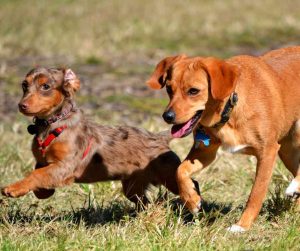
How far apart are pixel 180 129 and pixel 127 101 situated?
6223mm

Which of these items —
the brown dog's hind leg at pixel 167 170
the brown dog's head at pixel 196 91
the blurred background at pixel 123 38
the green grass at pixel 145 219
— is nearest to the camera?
the green grass at pixel 145 219

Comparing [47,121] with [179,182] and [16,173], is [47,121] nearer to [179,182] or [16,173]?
[179,182]

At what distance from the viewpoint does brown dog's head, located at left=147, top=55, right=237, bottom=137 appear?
6043 mm

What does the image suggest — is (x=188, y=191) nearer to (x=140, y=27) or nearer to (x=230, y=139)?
(x=230, y=139)

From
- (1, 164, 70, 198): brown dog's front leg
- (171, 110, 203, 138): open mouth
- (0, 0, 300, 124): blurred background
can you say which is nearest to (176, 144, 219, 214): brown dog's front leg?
(171, 110, 203, 138): open mouth

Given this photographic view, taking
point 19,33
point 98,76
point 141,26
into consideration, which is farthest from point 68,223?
point 141,26

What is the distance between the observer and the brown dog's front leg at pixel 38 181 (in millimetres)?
6117

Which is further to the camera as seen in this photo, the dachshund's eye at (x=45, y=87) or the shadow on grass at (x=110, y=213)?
the dachshund's eye at (x=45, y=87)

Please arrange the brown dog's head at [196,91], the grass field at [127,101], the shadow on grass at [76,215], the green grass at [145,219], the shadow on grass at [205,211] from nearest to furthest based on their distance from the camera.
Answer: the green grass at [145,219], the grass field at [127,101], the brown dog's head at [196,91], the shadow on grass at [205,211], the shadow on grass at [76,215]

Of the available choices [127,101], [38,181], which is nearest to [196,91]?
[38,181]

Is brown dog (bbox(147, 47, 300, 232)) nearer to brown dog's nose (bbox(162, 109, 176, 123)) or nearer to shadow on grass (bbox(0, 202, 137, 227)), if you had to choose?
brown dog's nose (bbox(162, 109, 176, 123))

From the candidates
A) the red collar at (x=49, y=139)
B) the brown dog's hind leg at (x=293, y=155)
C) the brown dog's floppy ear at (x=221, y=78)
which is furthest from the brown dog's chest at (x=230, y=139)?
the red collar at (x=49, y=139)

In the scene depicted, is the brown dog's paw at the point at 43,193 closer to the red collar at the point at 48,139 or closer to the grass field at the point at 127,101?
the grass field at the point at 127,101

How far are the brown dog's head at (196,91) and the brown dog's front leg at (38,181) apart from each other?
106 centimetres
